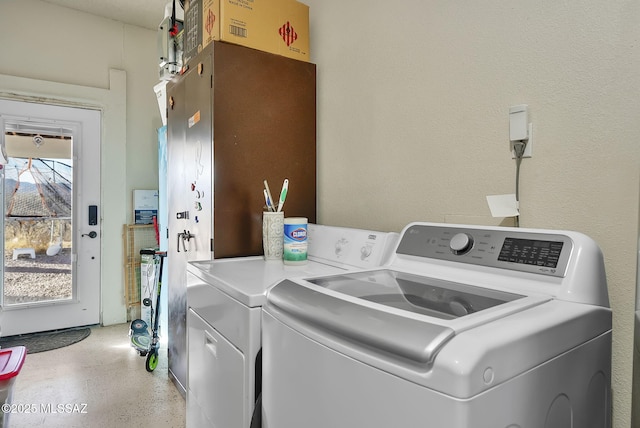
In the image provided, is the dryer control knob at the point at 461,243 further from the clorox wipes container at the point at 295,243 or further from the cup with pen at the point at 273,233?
the cup with pen at the point at 273,233

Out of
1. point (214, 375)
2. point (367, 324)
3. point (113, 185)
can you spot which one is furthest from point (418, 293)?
point (113, 185)

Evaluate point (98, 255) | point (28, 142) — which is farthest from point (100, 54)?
point (98, 255)

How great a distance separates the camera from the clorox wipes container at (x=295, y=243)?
5.09 feet

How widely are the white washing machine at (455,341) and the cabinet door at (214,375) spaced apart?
0.19 metres

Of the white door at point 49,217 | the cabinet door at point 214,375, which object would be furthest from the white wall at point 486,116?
the white door at point 49,217

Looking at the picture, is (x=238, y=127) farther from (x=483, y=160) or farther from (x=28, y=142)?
(x=28, y=142)

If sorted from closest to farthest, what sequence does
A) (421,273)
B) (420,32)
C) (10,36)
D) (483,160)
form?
1. (421,273)
2. (483,160)
3. (420,32)
4. (10,36)

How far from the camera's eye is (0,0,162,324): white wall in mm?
3184

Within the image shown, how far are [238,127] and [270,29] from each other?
0.54m

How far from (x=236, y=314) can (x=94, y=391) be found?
1.85 m

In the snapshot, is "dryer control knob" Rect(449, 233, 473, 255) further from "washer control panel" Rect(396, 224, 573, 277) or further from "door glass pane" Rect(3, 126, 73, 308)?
"door glass pane" Rect(3, 126, 73, 308)

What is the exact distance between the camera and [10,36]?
313cm

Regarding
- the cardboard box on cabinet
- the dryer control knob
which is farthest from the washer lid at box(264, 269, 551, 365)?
the cardboard box on cabinet

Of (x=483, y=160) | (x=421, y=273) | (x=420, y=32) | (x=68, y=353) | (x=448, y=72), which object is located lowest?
(x=68, y=353)
